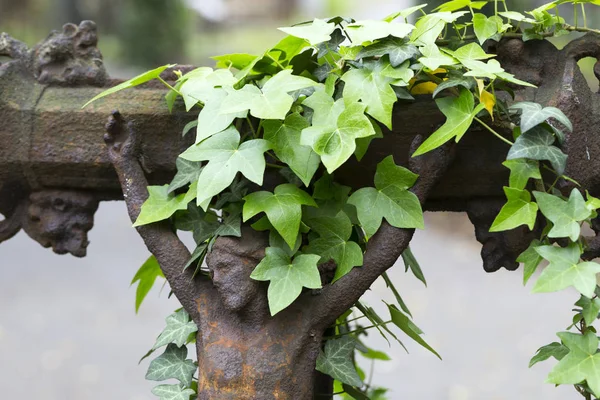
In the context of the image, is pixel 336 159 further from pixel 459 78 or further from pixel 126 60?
pixel 126 60

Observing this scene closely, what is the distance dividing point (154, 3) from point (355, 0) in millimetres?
1728

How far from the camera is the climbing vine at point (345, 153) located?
3.10ft

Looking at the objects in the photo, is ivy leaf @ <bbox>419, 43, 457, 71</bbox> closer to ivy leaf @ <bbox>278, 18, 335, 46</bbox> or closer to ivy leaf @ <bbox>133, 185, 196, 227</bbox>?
ivy leaf @ <bbox>278, 18, 335, 46</bbox>

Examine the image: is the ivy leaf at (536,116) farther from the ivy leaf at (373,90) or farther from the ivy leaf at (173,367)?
the ivy leaf at (173,367)

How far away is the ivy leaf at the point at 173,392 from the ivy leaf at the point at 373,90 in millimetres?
471

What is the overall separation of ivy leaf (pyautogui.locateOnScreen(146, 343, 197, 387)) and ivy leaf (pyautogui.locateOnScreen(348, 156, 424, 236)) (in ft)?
1.09

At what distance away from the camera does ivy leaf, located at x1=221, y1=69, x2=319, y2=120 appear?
0.95 m

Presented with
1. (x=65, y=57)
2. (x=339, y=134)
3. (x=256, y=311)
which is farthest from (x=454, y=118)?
(x=65, y=57)

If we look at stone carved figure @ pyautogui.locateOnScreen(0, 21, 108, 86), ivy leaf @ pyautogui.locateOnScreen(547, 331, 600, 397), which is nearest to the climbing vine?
ivy leaf @ pyautogui.locateOnScreen(547, 331, 600, 397)

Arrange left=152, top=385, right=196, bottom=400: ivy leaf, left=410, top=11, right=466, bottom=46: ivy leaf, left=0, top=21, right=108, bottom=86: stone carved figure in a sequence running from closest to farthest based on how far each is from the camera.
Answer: left=410, top=11, right=466, bottom=46: ivy leaf, left=152, top=385, right=196, bottom=400: ivy leaf, left=0, top=21, right=108, bottom=86: stone carved figure

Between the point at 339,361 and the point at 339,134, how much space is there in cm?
33

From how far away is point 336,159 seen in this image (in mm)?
934

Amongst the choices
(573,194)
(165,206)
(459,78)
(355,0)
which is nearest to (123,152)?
(165,206)

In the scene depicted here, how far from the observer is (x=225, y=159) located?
981 mm
